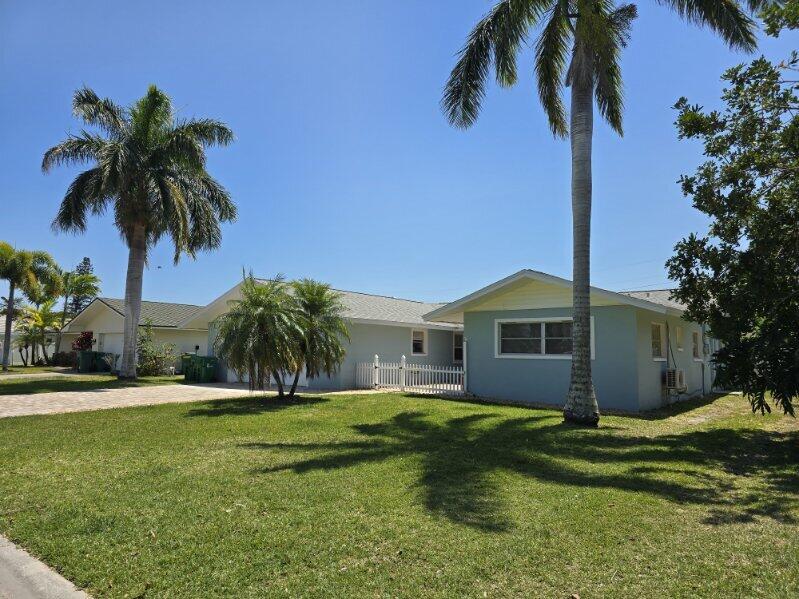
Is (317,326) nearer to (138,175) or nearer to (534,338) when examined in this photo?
(534,338)

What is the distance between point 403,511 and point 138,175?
19.8 meters

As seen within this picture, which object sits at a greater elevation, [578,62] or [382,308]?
[578,62]

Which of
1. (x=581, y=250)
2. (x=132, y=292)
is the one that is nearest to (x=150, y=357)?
(x=132, y=292)

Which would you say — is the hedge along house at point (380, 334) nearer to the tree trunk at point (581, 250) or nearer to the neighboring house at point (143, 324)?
the neighboring house at point (143, 324)

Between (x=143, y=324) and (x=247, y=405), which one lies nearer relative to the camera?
(x=247, y=405)

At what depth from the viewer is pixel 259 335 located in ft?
44.2

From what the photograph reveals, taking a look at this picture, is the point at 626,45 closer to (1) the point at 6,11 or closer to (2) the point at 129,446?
(1) the point at 6,11

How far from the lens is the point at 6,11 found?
8617mm

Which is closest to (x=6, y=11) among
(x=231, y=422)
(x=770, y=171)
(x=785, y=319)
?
(x=231, y=422)

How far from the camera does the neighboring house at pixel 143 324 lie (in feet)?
95.6

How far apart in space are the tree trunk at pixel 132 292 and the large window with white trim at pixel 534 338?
15.0 meters

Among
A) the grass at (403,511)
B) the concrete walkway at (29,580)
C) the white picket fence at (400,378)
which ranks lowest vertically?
the concrete walkway at (29,580)

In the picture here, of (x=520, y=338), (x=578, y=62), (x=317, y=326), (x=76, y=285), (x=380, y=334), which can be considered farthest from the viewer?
(x=76, y=285)

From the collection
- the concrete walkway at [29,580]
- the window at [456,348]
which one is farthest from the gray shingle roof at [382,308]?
the concrete walkway at [29,580]
